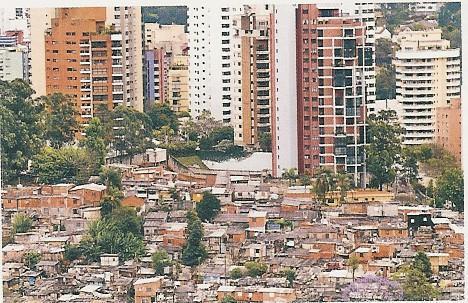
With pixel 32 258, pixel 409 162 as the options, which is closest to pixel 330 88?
pixel 409 162

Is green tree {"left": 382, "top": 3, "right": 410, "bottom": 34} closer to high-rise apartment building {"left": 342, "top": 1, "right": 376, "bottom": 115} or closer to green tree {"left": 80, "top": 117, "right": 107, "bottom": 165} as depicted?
high-rise apartment building {"left": 342, "top": 1, "right": 376, "bottom": 115}

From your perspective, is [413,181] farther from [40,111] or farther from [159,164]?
[40,111]

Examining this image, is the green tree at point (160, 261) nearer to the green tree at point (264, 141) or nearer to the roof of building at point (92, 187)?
the roof of building at point (92, 187)

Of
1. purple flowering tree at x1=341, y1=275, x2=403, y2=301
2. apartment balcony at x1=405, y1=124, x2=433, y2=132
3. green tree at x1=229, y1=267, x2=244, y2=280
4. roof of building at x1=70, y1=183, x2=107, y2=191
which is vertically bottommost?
purple flowering tree at x1=341, y1=275, x2=403, y2=301

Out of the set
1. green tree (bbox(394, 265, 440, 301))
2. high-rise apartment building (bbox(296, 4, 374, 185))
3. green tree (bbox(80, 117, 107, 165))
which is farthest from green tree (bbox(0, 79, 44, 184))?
green tree (bbox(394, 265, 440, 301))

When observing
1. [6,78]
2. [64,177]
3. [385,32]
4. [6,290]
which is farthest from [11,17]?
[385,32]

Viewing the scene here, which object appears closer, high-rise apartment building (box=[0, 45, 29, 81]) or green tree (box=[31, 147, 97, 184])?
high-rise apartment building (box=[0, 45, 29, 81])

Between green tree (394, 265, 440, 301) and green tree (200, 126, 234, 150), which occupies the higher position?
green tree (200, 126, 234, 150)

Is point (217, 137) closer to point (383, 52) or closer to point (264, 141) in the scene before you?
point (264, 141)
